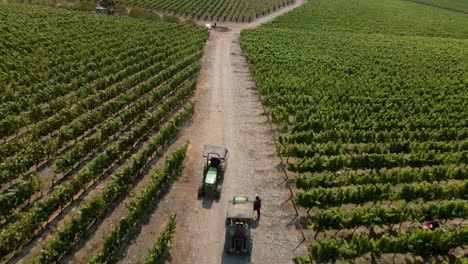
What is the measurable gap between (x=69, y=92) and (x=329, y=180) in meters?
28.8

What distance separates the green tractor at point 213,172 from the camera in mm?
25277

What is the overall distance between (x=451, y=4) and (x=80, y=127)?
6235 inches

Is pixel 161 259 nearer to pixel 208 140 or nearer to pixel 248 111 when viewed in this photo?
pixel 208 140

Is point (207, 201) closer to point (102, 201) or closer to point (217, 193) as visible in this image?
point (217, 193)

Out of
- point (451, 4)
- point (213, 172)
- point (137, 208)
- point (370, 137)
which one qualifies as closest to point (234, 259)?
point (137, 208)


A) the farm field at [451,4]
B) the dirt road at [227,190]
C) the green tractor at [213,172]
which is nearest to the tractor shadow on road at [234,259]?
the dirt road at [227,190]

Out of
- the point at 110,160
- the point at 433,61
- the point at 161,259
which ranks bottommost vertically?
the point at 161,259

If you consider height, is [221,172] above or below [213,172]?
below

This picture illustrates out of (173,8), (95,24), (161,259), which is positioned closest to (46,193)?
(161,259)

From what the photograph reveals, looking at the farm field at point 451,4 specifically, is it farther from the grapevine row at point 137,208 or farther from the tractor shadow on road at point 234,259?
the tractor shadow on road at point 234,259

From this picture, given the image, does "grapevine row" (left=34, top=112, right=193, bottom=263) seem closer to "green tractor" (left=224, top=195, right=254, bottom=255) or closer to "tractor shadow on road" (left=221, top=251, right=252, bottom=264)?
"green tractor" (left=224, top=195, right=254, bottom=255)

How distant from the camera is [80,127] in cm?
3052

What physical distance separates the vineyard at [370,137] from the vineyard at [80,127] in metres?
9.60

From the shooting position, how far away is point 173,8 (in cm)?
9306
